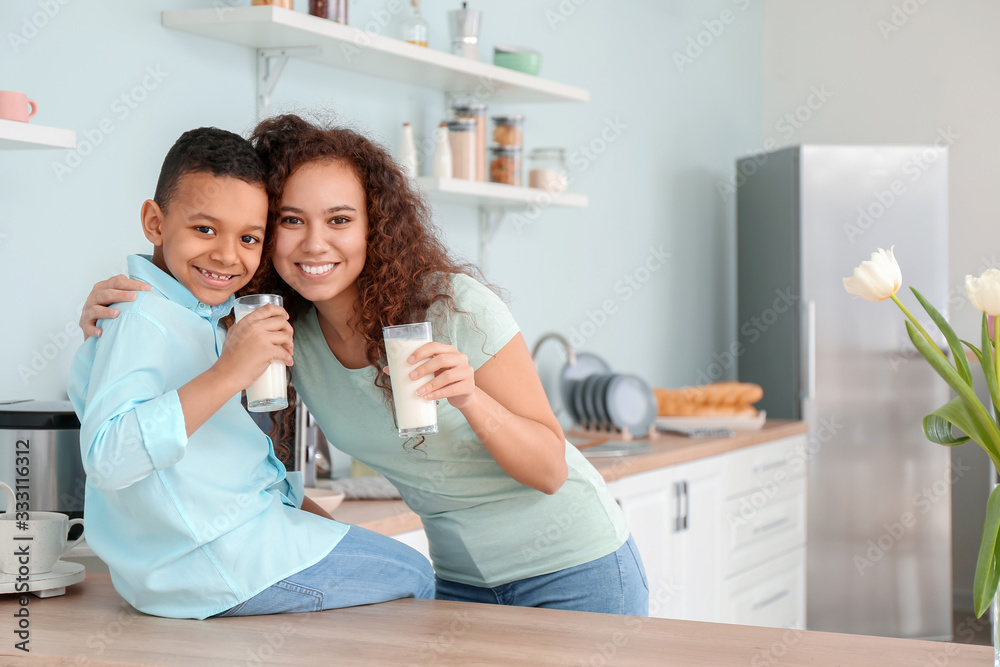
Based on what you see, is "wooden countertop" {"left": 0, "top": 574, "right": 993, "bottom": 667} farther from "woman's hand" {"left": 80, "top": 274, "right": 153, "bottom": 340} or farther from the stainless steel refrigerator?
the stainless steel refrigerator

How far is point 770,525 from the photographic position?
3.59 metres

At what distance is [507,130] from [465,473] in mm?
1689

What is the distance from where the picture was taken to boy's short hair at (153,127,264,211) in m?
1.19

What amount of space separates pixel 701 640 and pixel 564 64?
2.83 metres

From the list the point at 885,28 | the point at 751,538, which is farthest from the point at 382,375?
the point at 885,28

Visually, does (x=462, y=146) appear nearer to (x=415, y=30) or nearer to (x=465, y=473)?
(x=415, y=30)

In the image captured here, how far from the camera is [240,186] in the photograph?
1.21 meters

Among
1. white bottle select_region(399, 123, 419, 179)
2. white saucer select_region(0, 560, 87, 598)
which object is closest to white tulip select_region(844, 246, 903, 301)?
white saucer select_region(0, 560, 87, 598)

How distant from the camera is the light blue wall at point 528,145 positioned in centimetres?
187

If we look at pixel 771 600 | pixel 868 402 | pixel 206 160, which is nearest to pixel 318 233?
pixel 206 160

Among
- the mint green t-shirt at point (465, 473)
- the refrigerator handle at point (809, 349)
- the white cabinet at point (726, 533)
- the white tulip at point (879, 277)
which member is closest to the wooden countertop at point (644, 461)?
the white cabinet at point (726, 533)

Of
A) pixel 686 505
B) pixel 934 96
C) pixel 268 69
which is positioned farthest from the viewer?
pixel 934 96

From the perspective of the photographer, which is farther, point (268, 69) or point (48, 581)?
point (268, 69)

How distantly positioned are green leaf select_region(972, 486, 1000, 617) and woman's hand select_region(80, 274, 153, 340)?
943 millimetres
